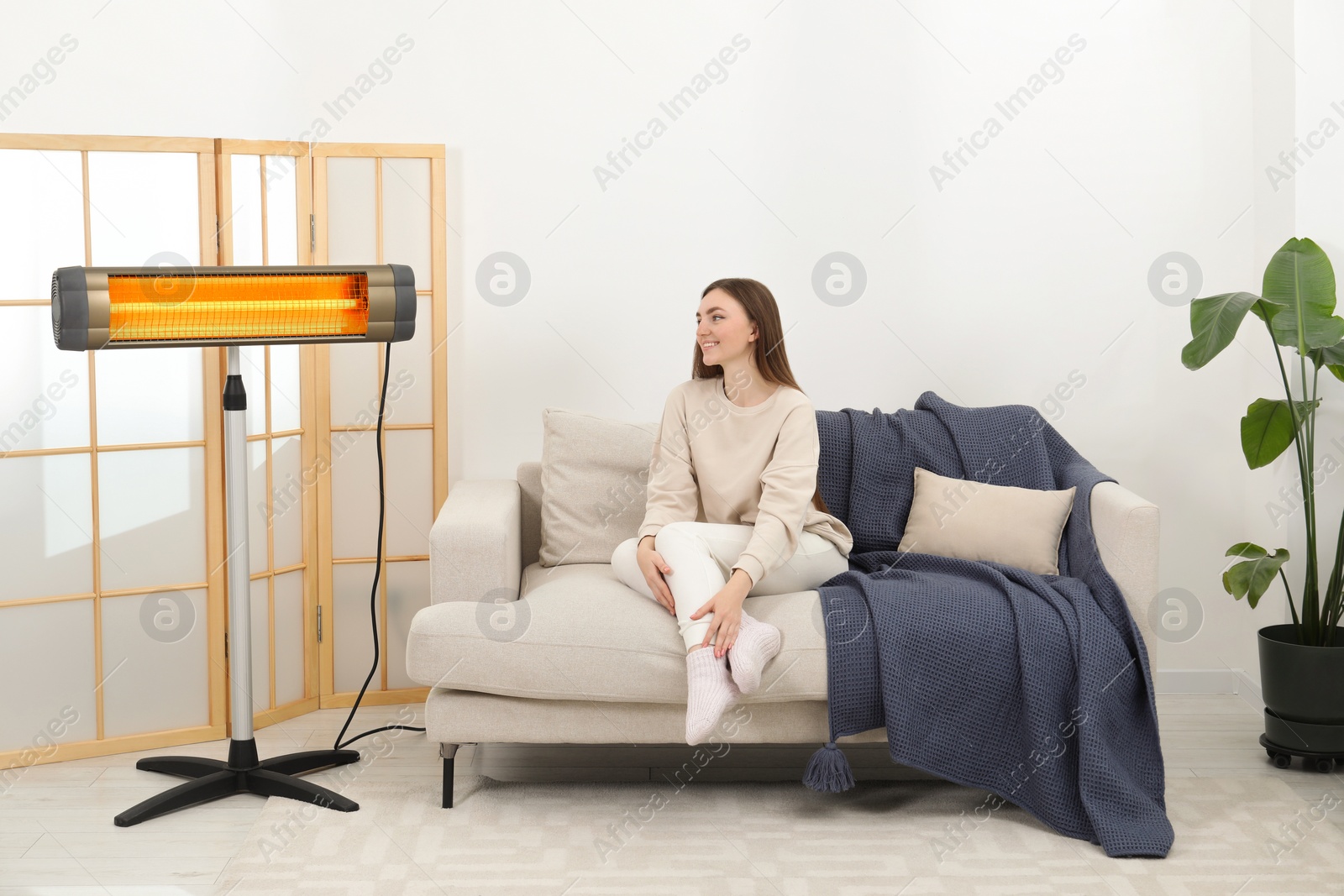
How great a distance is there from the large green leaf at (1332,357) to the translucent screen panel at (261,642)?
2804mm

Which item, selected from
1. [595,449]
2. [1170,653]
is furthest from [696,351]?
[1170,653]

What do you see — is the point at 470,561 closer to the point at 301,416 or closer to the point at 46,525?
the point at 301,416

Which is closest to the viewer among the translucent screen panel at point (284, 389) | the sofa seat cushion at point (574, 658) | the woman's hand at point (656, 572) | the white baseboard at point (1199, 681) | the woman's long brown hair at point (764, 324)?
the sofa seat cushion at point (574, 658)

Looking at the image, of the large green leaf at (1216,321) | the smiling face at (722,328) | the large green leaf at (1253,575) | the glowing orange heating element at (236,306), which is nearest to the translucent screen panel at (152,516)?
the glowing orange heating element at (236,306)

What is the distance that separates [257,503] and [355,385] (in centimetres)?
43

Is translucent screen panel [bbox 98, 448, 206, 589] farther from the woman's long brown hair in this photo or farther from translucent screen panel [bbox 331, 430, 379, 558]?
the woman's long brown hair

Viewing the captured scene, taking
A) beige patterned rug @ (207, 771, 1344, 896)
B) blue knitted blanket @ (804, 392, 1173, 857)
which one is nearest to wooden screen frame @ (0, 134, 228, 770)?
beige patterned rug @ (207, 771, 1344, 896)

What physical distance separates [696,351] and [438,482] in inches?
37.3

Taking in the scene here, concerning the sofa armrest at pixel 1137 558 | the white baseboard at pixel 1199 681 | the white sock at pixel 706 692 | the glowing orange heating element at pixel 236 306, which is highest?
the glowing orange heating element at pixel 236 306

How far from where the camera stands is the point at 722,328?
2557 millimetres

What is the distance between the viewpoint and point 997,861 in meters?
2.09

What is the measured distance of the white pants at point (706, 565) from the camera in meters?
2.27

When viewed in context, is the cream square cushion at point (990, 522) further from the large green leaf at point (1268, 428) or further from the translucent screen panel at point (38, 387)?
the translucent screen panel at point (38, 387)

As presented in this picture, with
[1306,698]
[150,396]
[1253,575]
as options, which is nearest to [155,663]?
[150,396]
